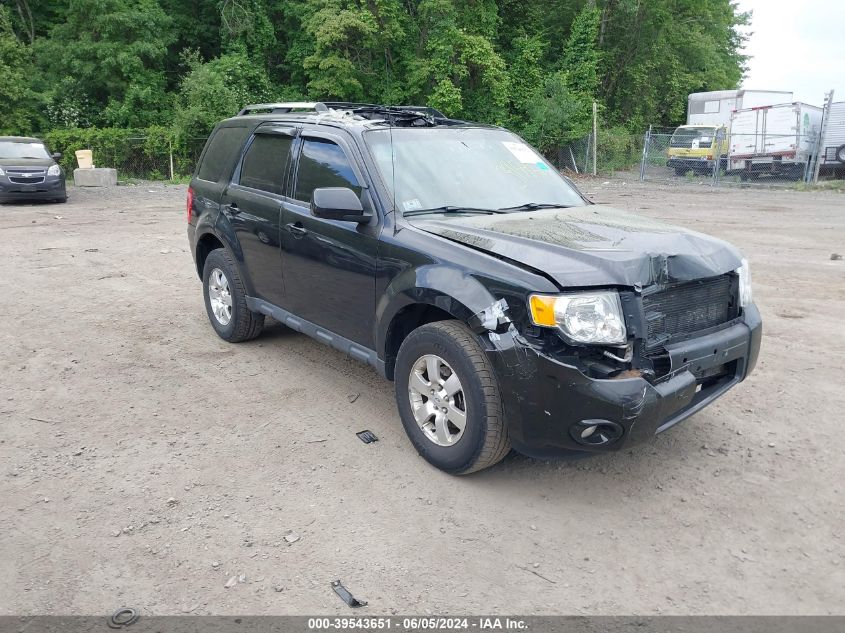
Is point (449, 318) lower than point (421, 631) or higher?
higher

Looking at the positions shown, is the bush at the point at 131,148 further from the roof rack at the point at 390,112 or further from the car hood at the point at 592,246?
the car hood at the point at 592,246

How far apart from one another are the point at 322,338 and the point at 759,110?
25.4 metres

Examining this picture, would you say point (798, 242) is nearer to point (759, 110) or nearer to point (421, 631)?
point (421, 631)

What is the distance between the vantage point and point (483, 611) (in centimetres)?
271

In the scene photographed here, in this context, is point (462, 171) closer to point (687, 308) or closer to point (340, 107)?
point (340, 107)

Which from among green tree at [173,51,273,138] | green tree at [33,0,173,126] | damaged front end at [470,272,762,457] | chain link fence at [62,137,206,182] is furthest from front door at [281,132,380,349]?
green tree at [33,0,173,126]

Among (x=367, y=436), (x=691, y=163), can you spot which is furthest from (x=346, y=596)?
(x=691, y=163)

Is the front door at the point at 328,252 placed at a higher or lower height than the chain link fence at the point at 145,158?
lower

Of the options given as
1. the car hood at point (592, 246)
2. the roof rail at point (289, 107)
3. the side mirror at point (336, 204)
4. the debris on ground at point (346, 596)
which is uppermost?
the roof rail at point (289, 107)

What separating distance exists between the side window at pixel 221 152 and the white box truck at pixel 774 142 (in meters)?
22.1

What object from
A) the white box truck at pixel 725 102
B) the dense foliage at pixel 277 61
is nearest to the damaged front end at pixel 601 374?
the dense foliage at pixel 277 61

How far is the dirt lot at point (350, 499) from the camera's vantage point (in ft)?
9.29

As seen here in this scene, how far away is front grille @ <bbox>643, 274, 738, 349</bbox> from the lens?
3.30 m

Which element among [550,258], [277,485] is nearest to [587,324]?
[550,258]
